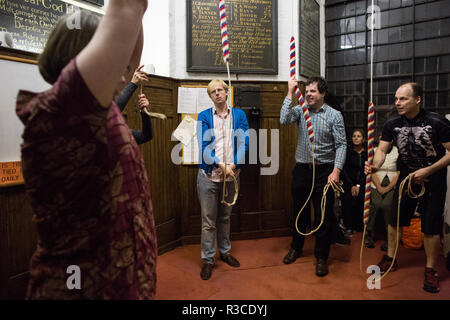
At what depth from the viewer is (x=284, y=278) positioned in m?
2.55

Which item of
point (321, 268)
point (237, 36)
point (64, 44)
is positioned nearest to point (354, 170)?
point (321, 268)

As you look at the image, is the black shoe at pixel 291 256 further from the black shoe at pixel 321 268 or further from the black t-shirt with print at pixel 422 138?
the black t-shirt with print at pixel 422 138

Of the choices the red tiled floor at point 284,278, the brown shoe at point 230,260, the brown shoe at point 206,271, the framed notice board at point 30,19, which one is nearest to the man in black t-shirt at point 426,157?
the red tiled floor at point 284,278

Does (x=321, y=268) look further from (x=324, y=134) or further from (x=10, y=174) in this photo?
(x=10, y=174)

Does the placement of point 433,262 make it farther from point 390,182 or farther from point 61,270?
point 61,270

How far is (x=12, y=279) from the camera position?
203cm

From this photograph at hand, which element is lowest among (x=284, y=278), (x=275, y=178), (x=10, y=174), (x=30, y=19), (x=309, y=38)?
(x=284, y=278)

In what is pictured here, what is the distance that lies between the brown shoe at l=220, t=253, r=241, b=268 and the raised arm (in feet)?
8.11

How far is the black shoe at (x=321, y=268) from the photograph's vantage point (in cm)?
258

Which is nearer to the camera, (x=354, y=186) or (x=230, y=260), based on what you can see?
(x=230, y=260)

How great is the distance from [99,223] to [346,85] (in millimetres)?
4353

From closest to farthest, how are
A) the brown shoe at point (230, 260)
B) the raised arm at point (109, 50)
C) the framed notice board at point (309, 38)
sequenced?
the raised arm at point (109, 50) → the brown shoe at point (230, 260) → the framed notice board at point (309, 38)

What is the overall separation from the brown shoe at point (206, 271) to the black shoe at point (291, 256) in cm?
72

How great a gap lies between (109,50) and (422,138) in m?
2.60
